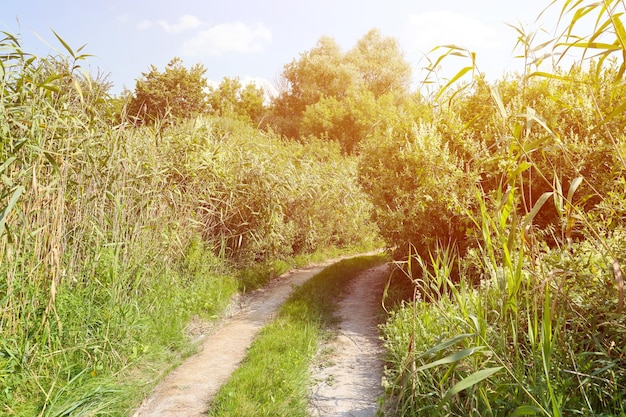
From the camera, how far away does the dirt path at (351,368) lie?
4.72 meters

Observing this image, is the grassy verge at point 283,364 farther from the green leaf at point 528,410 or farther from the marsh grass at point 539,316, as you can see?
the green leaf at point 528,410

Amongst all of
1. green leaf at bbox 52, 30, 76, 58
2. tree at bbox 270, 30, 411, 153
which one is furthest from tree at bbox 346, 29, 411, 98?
green leaf at bbox 52, 30, 76, 58

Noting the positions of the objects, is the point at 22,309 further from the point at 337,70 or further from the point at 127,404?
the point at 337,70

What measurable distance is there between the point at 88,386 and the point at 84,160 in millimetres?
2215

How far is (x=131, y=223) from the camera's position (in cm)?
618

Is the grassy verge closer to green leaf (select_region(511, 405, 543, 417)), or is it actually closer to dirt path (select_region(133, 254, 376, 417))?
dirt path (select_region(133, 254, 376, 417))

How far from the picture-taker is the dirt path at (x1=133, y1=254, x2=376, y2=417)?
476 cm

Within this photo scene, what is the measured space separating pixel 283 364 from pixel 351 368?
835mm

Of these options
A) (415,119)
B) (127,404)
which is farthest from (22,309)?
(415,119)

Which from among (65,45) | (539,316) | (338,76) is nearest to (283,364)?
(539,316)

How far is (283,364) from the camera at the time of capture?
5.51 m

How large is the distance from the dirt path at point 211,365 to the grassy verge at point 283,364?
22 centimetres

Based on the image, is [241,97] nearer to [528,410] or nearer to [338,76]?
[338,76]

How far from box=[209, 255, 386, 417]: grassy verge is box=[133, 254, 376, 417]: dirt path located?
0.71 ft
